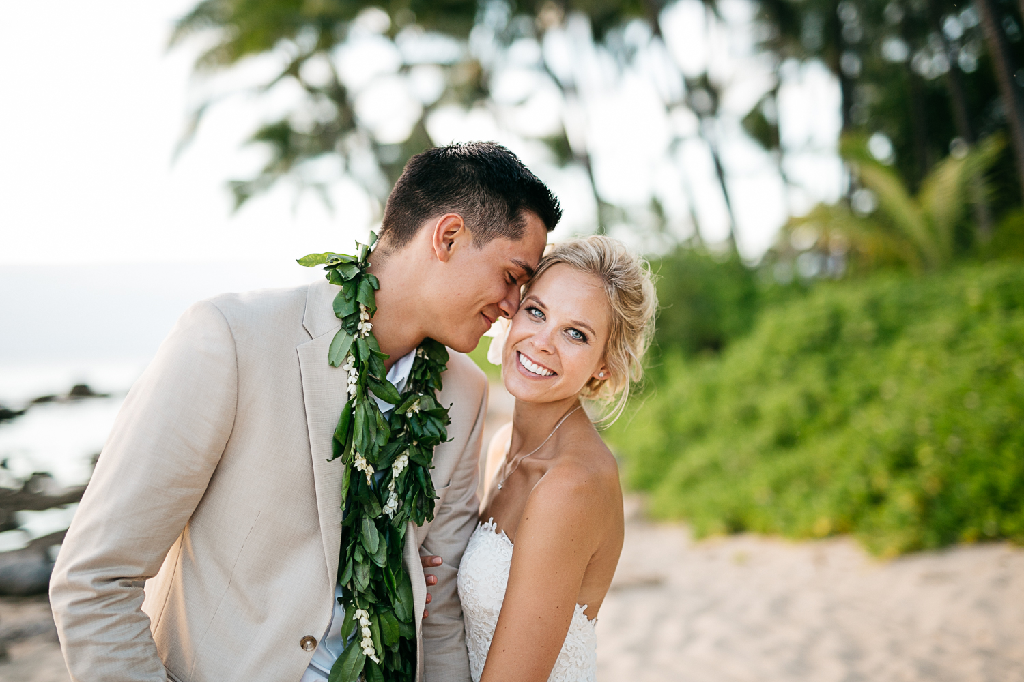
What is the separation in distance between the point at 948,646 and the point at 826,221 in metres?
8.40

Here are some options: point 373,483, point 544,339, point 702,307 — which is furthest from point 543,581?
point 702,307

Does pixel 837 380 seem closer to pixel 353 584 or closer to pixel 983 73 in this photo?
pixel 353 584

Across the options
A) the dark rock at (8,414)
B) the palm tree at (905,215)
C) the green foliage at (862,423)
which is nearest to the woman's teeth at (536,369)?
the green foliage at (862,423)

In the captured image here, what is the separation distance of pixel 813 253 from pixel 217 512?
60.2 feet

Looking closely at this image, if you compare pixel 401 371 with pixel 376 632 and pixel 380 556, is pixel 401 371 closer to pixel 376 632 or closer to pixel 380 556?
pixel 380 556

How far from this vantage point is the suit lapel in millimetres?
2311

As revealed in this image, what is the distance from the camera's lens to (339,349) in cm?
244

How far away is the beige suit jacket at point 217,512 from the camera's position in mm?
2029

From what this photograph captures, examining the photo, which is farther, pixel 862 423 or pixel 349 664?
pixel 862 423

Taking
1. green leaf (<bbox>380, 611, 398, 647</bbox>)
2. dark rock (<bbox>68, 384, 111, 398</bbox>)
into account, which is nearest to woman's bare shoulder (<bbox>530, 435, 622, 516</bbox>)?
green leaf (<bbox>380, 611, 398, 647</bbox>)

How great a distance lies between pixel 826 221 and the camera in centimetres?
1197

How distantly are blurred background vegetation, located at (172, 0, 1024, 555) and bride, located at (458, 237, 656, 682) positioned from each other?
117 cm

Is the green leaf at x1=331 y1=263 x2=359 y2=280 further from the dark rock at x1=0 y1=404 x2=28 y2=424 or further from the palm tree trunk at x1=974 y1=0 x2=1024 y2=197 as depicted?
the palm tree trunk at x1=974 y1=0 x2=1024 y2=197

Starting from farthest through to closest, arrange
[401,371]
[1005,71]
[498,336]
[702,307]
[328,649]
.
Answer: [702,307] < [1005,71] < [498,336] < [401,371] < [328,649]
